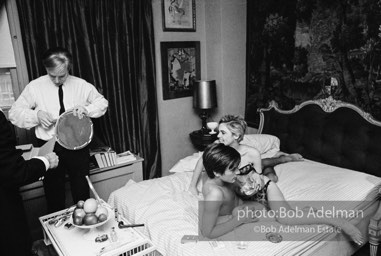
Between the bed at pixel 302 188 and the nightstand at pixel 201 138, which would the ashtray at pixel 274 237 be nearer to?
the bed at pixel 302 188

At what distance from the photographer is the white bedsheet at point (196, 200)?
1830 mm

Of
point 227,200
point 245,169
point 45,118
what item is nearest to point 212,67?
point 245,169

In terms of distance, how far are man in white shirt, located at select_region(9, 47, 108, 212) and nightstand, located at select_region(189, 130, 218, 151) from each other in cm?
147

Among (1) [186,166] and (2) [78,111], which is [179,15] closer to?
(1) [186,166]

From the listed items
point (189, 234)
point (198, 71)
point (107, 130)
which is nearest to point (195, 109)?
point (198, 71)

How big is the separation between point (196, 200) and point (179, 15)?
7.88 ft

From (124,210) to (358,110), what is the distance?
2154 millimetres

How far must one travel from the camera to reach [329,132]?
9.98 feet

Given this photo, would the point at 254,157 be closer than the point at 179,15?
Yes

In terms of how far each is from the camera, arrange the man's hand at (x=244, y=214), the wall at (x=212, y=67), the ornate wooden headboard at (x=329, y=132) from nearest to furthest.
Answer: the man's hand at (x=244, y=214), the ornate wooden headboard at (x=329, y=132), the wall at (x=212, y=67)

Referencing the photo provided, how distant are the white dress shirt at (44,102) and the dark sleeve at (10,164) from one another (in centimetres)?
82

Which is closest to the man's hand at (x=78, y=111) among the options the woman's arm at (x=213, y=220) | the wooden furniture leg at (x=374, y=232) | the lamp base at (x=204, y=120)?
the woman's arm at (x=213, y=220)

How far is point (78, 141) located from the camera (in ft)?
8.06

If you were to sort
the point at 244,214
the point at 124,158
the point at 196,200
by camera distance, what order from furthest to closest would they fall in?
the point at 124,158 < the point at 196,200 < the point at 244,214
